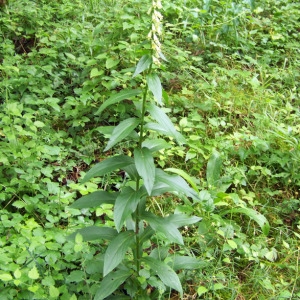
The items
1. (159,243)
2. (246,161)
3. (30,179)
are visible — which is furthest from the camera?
(246,161)

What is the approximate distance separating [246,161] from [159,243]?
132 cm

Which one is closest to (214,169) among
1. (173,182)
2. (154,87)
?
(173,182)

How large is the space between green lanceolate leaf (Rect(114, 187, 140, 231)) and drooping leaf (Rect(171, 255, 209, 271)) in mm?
606

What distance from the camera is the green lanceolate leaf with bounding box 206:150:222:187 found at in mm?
3312

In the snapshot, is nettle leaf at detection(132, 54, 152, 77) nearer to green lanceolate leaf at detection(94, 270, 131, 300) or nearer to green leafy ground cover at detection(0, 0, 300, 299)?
green leafy ground cover at detection(0, 0, 300, 299)

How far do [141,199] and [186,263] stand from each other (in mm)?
538

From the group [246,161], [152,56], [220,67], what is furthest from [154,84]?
[220,67]

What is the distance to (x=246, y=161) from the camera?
146 inches

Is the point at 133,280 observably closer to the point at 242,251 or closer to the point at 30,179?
the point at 242,251

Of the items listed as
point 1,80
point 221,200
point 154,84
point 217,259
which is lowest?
point 217,259

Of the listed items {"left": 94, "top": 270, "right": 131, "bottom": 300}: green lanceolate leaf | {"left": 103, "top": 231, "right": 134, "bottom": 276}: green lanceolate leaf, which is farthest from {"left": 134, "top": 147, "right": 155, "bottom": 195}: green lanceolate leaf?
{"left": 94, "top": 270, "right": 131, "bottom": 300}: green lanceolate leaf

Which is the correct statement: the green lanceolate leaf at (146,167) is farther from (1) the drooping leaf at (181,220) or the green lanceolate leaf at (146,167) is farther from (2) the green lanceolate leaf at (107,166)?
(1) the drooping leaf at (181,220)

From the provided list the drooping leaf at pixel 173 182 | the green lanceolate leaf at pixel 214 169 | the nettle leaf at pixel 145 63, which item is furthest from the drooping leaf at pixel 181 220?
the nettle leaf at pixel 145 63

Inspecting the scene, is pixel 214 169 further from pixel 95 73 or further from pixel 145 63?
pixel 145 63
